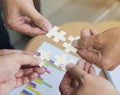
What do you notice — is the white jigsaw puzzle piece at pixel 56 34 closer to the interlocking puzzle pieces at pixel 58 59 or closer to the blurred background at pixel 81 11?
the interlocking puzzle pieces at pixel 58 59

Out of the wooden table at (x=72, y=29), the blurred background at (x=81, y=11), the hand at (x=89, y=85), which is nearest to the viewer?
the hand at (x=89, y=85)

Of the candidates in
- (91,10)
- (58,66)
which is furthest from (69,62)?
(91,10)

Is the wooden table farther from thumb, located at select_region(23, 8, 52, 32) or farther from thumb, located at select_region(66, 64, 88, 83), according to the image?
thumb, located at select_region(66, 64, 88, 83)

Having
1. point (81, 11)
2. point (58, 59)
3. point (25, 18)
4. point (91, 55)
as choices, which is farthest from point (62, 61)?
point (81, 11)

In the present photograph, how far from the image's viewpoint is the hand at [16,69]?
98 centimetres

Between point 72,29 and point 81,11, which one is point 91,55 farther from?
point 81,11

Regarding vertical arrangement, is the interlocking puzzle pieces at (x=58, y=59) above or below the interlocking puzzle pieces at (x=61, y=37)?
below

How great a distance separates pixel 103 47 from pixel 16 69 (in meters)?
0.34

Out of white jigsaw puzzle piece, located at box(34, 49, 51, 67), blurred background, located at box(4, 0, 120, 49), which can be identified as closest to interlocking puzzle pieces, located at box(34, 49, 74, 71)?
white jigsaw puzzle piece, located at box(34, 49, 51, 67)

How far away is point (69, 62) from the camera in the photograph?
3.55ft

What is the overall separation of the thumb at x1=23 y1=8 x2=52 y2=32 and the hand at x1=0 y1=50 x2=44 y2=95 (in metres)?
0.11

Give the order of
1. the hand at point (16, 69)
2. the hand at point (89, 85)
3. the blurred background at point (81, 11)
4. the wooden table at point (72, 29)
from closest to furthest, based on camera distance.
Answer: the hand at point (89, 85) < the hand at point (16, 69) < the wooden table at point (72, 29) < the blurred background at point (81, 11)

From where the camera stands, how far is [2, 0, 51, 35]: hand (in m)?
1.07

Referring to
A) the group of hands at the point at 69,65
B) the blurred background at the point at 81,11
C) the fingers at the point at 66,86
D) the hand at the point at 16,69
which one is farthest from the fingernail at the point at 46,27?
the blurred background at the point at 81,11
